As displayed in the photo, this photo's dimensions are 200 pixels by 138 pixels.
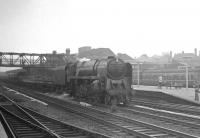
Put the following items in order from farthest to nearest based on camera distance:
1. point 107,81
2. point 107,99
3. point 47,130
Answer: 1. point 107,99
2. point 107,81
3. point 47,130

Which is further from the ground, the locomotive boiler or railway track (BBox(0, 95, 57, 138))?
the locomotive boiler

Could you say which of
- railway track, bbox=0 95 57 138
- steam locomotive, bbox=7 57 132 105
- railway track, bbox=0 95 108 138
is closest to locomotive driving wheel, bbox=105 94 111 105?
steam locomotive, bbox=7 57 132 105

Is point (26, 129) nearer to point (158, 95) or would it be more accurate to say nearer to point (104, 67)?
point (104, 67)

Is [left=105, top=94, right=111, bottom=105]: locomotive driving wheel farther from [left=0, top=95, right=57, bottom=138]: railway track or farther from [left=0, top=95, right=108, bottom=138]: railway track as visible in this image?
[left=0, top=95, right=57, bottom=138]: railway track

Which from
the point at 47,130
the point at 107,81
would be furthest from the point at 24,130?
the point at 107,81

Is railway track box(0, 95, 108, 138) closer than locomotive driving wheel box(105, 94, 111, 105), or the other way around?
railway track box(0, 95, 108, 138)

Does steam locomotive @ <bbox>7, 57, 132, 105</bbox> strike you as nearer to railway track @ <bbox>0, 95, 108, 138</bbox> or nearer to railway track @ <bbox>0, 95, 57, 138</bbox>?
railway track @ <bbox>0, 95, 108, 138</bbox>

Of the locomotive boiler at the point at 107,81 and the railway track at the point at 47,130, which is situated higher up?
the locomotive boiler at the point at 107,81

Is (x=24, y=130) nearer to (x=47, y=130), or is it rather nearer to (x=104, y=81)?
(x=47, y=130)

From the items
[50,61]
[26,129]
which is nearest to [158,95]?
[26,129]

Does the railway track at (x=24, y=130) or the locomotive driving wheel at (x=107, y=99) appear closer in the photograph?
the railway track at (x=24, y=130)

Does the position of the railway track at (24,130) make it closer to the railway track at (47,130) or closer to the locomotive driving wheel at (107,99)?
the railway track at (47,130)

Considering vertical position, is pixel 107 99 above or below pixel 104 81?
below

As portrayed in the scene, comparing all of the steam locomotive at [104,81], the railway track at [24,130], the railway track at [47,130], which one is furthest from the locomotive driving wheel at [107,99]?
the railway track at [24,130]
